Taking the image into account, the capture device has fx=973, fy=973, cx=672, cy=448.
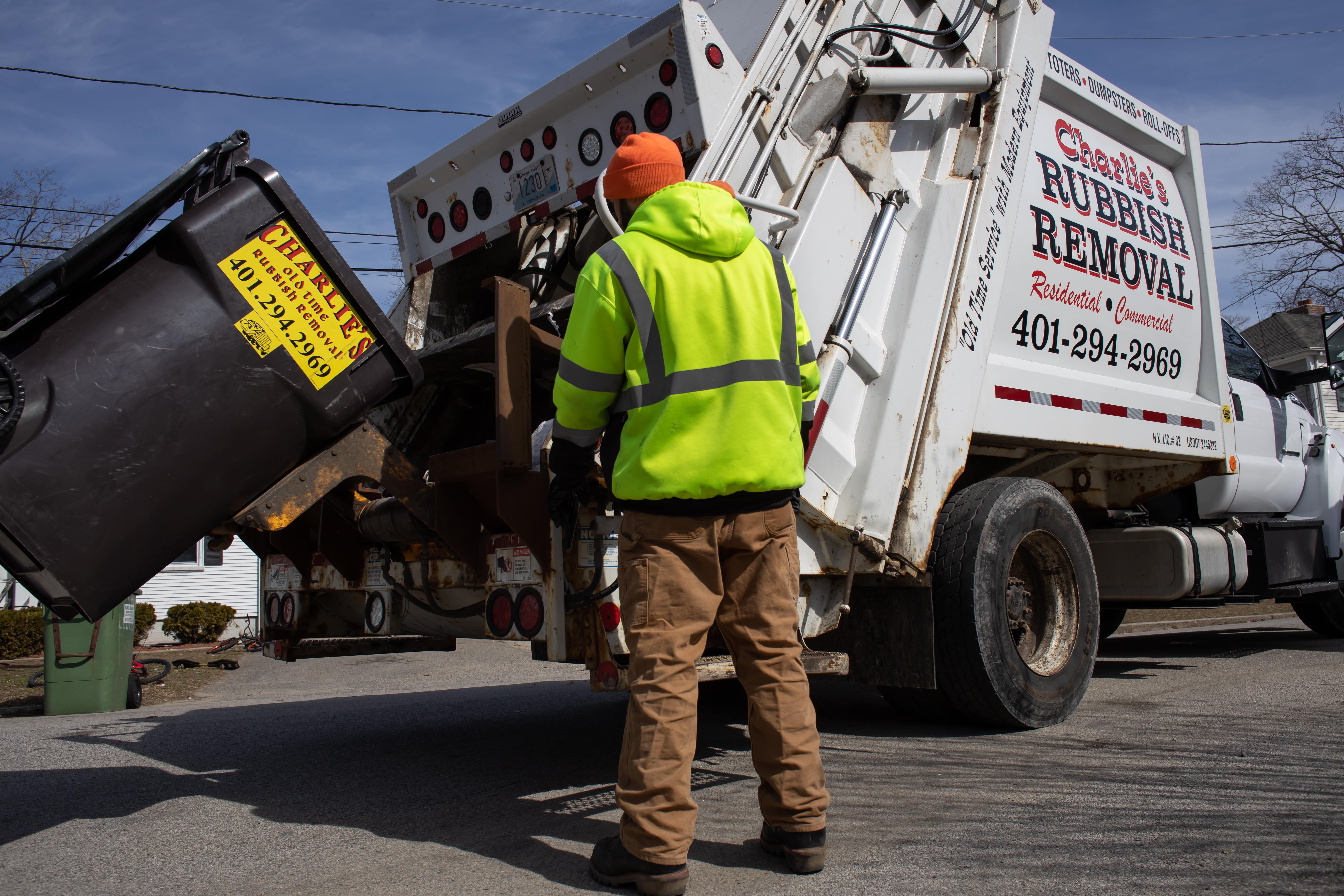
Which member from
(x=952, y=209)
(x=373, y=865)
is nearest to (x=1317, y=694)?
(x=952, y=209)

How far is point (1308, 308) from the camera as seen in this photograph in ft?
83.3

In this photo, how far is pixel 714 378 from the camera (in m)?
2.21

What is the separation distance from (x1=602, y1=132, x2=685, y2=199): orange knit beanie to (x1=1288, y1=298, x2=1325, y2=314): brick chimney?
90.7ft

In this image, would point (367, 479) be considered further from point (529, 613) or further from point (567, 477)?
point (567, 477)

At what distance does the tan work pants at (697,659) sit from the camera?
6.72 ft

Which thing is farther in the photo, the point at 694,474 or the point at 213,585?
the point at 213,585

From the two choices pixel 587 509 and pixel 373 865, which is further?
pixel 587 509

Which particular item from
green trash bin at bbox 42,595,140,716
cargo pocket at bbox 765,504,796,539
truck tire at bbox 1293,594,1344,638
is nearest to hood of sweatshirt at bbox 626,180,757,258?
cargo pocket at bbox 765,504,796,539

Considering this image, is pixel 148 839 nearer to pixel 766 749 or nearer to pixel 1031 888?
pixel 766 749

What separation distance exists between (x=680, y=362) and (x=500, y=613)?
1331 millimetres

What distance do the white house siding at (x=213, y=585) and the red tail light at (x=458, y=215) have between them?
44.2ft

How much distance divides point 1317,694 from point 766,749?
150 inches

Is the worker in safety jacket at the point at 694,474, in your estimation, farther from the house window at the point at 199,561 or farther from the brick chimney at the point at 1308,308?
the brick chimney at the point at 1308,308

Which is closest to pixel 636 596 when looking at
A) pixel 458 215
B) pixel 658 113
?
pixel 658 113
